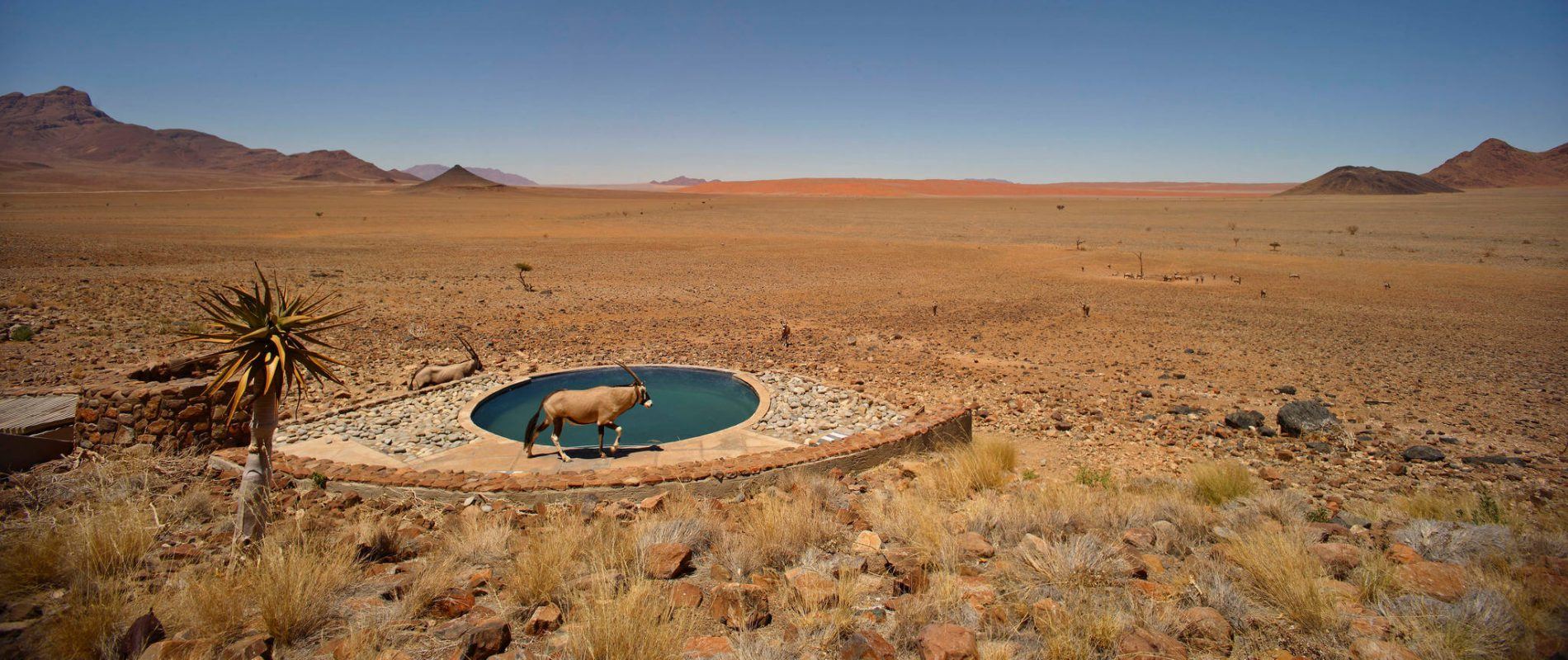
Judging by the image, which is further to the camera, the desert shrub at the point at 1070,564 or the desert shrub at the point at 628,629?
the desert shrub at the point at 1070,564

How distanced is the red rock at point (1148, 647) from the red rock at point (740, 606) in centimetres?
178

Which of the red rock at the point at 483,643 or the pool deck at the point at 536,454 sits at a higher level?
the red rock at the point at 483,643

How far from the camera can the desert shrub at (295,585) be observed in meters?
3.30

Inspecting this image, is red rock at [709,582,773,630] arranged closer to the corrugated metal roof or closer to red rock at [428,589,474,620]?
red rock at [428,589,474,620]

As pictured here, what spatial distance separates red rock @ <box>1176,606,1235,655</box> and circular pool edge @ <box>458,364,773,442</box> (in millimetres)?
5002

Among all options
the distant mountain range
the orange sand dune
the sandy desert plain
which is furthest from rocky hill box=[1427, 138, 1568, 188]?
the distant mountain range

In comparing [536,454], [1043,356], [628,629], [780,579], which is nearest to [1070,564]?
[780,579]

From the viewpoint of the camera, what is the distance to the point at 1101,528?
482 centimetres

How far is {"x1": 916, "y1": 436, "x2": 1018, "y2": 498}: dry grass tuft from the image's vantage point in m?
6.11

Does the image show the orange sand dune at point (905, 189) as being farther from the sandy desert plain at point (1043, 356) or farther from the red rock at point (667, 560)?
the red rock at point (667, 560)

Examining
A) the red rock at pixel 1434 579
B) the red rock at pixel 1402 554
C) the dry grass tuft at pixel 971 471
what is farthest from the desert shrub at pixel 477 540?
the red rock at pixel 1402 554

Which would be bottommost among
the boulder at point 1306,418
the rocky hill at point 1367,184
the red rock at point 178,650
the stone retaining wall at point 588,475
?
the boulder at point 1306,418

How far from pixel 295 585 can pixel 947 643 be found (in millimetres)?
3300

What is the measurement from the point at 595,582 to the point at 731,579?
2.69 ft
